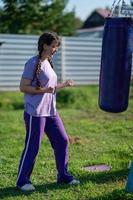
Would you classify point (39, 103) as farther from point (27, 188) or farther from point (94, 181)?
point (94, 181)

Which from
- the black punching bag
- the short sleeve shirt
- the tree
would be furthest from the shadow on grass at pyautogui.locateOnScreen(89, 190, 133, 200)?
the tree

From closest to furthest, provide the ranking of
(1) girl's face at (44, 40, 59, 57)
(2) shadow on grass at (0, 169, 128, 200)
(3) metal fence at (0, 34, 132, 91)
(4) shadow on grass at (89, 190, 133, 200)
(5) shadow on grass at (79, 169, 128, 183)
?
(4) shadow on grass at (89, 190, 133, 200) → (2) shadow on grass at (0, 169, 128, 200) → (1) girl's face at (44, 40, 59, 57) → (5) shadow on grass at (79, 169, 128, 183) → (3) metal fence at (0, 34, 132, 91)

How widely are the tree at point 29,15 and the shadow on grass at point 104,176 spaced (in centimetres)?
1348

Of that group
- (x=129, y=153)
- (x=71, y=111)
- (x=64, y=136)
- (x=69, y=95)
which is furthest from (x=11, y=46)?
(x=64, y=136)

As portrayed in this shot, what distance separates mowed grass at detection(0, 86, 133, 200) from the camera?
5.87 metres

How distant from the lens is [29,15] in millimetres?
21094

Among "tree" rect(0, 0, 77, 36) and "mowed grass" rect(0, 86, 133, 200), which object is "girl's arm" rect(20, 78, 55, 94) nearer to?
"mowed grass" rect(0, 86, 133, 200)

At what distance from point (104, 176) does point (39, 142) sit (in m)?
1.11

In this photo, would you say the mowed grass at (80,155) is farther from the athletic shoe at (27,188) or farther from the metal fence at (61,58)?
the metal fence at (61,58)

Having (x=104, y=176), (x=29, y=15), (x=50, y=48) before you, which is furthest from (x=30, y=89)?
(x=29, y=15)

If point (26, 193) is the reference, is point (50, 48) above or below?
above

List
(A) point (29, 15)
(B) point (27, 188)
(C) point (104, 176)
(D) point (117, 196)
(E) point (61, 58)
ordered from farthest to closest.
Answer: (A) point (29, 15) → (E) point (61, 58) → (C) point (104, 176) → (B) point (27, 188) → (D) point (117, 196)

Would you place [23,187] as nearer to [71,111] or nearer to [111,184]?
[111,184]

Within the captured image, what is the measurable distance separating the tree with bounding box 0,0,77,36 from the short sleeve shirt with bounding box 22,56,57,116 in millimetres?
13859
